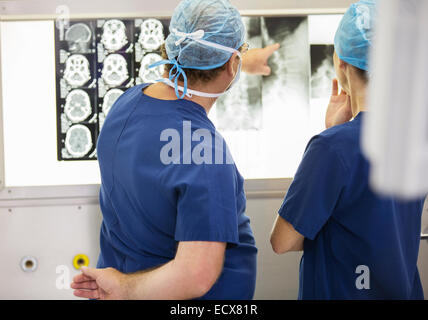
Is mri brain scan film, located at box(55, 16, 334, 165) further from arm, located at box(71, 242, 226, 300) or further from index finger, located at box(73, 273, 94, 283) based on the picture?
arm, located at box(71, 242, 226, 300)

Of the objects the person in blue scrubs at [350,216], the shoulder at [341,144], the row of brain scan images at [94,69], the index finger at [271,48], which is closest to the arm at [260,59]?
the index finger at [271,48]

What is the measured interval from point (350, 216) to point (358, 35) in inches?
18.1

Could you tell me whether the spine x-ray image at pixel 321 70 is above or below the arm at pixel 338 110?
above

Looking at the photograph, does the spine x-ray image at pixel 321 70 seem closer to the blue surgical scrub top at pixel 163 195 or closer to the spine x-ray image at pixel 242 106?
the spine x-ray image at pixel 242 106

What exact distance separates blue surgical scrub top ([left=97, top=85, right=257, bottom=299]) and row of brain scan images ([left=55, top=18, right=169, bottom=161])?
0.69 m

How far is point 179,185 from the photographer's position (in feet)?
3.33

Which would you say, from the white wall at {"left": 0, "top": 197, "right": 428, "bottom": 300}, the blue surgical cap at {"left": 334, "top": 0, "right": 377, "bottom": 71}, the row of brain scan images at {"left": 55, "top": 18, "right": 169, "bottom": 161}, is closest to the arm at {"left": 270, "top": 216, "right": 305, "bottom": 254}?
the blue surgical cap at {"left": 334, "top": 0, "right": 377, "bottom": 71}

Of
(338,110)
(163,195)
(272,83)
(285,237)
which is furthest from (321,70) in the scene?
(163,195)

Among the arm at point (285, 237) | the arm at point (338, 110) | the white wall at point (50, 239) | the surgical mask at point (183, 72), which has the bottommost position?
the white wall at point (50, 239)

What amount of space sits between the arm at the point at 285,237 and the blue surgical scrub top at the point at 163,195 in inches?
2.8

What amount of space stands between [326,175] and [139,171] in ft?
1.51

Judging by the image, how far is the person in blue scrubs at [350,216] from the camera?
1148 mm

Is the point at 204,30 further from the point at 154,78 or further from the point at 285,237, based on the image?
the point at 154,78
